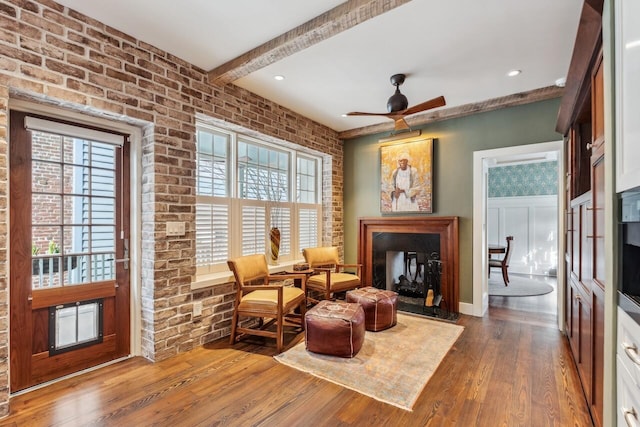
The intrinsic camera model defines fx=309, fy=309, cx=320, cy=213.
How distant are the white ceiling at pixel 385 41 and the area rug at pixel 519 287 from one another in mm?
3212

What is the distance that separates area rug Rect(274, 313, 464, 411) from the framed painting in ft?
5.76

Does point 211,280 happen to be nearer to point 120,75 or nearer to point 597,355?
point 120,75

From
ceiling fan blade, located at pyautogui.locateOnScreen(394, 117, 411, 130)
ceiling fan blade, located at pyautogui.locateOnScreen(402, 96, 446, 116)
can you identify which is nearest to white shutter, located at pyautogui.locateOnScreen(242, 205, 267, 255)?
ceiling fan blade, located at pyautogui.locateOnScreen(394, 117, 411, 130)

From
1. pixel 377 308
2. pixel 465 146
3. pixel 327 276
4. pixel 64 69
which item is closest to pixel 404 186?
pixel 465 146

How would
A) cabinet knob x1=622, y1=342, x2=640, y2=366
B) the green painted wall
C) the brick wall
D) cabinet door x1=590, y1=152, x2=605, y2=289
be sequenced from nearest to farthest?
cabinet knob x1=622, y1=342, x2=640, y2=366, cabinet door x1=590, y1=152, x2=605, y2=289, the brick wall, the green painted wall

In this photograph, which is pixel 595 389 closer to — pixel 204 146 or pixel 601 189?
pixel 601 189

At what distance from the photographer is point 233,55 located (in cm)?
282

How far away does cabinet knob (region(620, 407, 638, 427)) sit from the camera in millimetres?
1068

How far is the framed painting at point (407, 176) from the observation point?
436 centimetres

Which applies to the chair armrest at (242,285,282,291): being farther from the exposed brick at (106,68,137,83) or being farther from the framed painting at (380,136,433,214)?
the framed painting at (380,136,433,214)

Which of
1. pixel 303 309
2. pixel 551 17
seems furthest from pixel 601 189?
pixel 303 309

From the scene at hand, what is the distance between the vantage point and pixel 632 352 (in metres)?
1.08

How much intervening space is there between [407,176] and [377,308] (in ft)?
6.85

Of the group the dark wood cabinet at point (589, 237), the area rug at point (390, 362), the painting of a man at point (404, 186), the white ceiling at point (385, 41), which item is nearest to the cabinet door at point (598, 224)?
the dark wood cabinet at point (589, 237)
